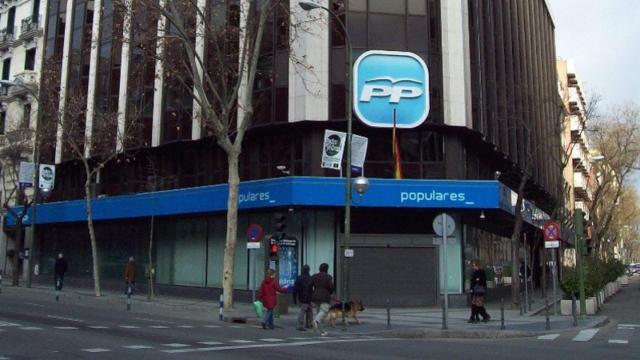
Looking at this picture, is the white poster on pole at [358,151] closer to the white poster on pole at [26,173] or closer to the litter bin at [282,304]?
the litter bin at [282,304]

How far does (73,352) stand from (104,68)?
27313mm

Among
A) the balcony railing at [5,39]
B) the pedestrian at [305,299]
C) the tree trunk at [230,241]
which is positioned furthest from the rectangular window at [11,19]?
the pedestrian at [305,299]

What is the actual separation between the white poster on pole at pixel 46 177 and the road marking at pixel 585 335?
28.4m

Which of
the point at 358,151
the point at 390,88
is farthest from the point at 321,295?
the point at 390,88

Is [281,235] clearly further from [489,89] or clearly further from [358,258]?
[489,89]

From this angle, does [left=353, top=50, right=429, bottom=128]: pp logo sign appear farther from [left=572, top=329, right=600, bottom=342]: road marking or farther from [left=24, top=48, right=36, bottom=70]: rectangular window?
[left=24, top=48, right=36, bottom=70]: rectangular window

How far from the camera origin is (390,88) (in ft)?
87.9

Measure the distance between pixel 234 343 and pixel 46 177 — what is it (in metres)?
25.8

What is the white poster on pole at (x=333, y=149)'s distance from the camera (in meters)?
23.8

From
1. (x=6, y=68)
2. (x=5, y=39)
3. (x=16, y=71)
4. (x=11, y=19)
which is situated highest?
(x=11, y=19)

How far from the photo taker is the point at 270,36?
2814cm

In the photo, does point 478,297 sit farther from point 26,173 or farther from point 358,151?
point 26,173

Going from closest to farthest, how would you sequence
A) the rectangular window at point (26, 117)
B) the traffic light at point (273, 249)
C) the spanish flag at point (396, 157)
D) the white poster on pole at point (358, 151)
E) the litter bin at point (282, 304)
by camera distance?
1. the traffic light at point (273, 249)
2. the litter bin at point (282, 304)
3. the white poster on pole at point (358, 151)
4. the spanish flag at point (396, 157)
5. the rectangular window at point (26, 117)

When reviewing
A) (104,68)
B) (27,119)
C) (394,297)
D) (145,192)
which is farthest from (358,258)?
(27,119)
